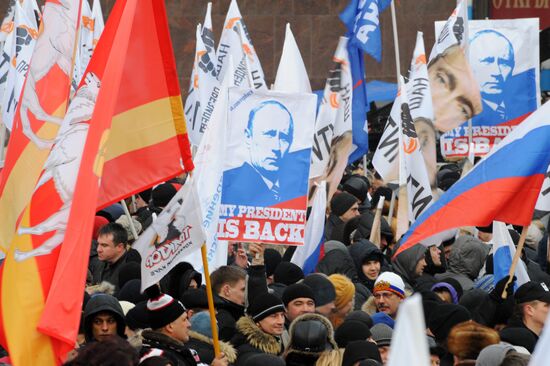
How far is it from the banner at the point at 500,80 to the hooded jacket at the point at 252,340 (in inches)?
278

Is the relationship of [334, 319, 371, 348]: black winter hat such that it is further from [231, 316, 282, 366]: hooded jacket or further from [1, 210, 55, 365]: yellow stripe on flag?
[1, 210, 55, 365]: yellow stripe on flag

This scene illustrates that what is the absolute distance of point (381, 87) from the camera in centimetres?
2411

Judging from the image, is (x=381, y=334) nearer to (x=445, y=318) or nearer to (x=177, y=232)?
(x=445, y=318)

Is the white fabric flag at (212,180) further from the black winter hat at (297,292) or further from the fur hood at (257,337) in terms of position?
the fur hood at (257,337)

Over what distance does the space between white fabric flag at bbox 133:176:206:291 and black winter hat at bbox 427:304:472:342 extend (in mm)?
1545

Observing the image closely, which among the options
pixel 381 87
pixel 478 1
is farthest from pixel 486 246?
pixel 478 1

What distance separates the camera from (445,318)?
304 inches

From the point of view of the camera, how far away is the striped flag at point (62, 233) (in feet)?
19.4

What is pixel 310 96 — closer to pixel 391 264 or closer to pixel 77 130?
pixel 391 264

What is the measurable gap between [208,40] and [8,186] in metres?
7.87

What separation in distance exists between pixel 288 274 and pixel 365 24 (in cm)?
545

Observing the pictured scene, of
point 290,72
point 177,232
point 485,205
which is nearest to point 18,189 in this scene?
point 177,232

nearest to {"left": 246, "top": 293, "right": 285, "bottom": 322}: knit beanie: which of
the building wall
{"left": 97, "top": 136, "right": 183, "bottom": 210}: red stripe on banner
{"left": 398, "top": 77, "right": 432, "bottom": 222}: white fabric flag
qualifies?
{"left": 97, "top": 136, "right": 183, "bottom": 210}: red stripe on banner

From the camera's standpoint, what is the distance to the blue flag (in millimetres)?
14117
